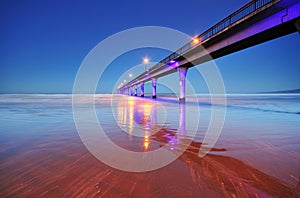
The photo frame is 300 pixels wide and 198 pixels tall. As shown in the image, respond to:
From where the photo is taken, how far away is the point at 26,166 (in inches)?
143

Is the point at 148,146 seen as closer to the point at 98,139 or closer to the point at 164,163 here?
the point at 164,163

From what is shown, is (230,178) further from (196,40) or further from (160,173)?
(196,40)

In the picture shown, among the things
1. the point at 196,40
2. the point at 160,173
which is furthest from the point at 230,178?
the point at 196,40

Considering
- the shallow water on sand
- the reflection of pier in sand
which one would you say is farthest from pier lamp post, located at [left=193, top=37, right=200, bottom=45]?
the reflection of pier in sand

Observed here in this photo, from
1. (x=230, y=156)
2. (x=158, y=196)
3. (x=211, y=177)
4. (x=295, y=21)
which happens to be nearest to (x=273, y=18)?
(x=295, y=21)

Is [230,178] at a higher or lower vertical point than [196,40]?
lower

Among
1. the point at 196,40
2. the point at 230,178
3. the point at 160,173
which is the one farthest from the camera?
the point at 196,40

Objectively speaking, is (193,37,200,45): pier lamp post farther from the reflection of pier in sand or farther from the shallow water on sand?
the reflection of pier in sand

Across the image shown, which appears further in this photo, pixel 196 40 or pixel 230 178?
pixel 196 40

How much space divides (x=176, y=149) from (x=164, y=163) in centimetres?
107

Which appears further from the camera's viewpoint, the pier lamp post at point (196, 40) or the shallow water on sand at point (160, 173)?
the pier lamp post at point (196, 40)

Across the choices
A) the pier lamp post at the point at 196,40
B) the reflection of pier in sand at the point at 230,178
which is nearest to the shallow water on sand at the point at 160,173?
the reflection of pier in sand at the point at 230,178

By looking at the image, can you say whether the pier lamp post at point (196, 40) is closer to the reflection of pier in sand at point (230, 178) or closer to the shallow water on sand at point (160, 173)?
the shallow water on sand at point (160, 173)

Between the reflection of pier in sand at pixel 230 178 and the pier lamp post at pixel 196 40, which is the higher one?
the pier lamp post at pixel 196 40
